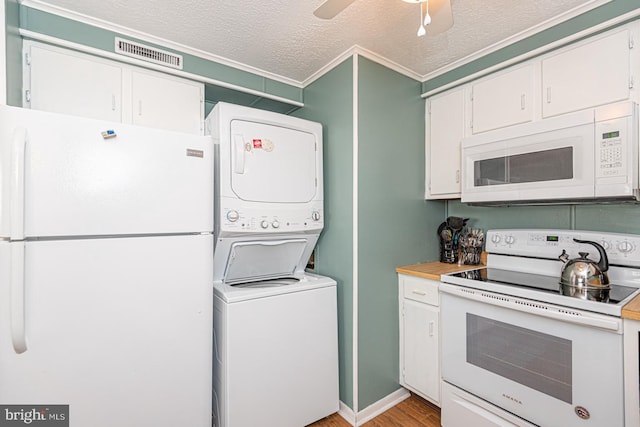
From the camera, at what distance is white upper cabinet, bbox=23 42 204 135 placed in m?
1.65

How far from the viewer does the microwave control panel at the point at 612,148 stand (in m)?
1.48

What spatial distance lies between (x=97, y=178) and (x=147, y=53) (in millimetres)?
1058

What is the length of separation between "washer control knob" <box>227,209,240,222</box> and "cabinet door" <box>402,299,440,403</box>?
1.35 meters

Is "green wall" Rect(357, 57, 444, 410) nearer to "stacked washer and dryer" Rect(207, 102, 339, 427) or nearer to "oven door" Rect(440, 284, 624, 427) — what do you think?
"stacked washer and dryer" Rect(207, 102, 339, 427)

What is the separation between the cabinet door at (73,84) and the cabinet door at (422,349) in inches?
92.5

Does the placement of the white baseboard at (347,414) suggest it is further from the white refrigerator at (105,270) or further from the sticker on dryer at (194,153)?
the sticker on dryer at (194,153)

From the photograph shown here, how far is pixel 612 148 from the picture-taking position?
151cm

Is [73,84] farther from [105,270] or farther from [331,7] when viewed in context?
[331,7]

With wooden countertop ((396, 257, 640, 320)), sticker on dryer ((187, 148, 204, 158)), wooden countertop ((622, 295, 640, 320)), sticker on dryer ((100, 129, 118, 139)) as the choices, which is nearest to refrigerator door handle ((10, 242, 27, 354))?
sticker on dryer ((100, 129, 118, 139))

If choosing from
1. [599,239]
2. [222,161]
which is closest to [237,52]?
[222,161]

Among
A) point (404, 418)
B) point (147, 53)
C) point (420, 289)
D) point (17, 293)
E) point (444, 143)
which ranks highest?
point (147, 53)

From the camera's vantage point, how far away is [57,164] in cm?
124

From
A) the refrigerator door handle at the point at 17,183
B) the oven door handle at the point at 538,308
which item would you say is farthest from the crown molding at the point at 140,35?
the oven door handle at the point at 538,308

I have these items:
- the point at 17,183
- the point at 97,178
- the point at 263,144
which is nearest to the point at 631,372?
the point at 263,144
